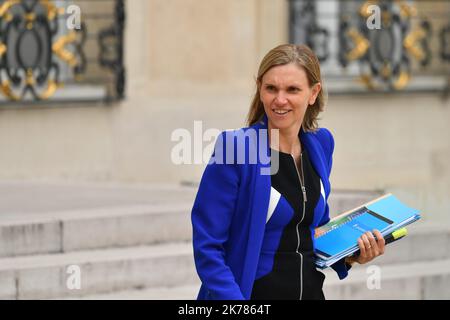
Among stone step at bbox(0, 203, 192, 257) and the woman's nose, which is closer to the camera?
the woman's nose

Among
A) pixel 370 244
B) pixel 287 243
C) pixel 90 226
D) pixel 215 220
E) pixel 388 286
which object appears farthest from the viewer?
pixel 388 286

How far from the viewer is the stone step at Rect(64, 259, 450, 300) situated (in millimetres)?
7005

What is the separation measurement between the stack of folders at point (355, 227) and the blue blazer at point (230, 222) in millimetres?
302

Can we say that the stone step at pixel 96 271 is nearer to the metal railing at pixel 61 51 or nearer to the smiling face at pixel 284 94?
the metal railing at pixel 61 51

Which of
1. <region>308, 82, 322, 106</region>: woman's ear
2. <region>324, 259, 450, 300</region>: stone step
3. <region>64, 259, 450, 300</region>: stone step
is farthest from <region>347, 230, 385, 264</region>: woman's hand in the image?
<region>324, 259, 450, 300</region>: stone step

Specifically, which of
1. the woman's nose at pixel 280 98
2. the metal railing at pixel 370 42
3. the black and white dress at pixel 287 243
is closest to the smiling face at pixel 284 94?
the woman's nose at pixel 280 98

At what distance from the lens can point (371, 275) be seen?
740 centimetres

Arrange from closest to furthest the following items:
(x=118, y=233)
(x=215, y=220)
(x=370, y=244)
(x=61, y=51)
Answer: (x=215, y=220) → (x=370, y=244) → (x=118, y=233) → (x=61, y=51)

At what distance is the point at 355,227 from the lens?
393 centimetres

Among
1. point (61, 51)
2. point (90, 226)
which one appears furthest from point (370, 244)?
point (61, 51)

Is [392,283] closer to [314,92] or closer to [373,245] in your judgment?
[373,245]

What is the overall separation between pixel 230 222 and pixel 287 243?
0.21m

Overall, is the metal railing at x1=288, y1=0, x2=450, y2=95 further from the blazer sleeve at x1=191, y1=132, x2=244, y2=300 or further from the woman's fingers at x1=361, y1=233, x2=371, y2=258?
the blazer sleeve at x1=191, y1=132, x2=244, y2=300

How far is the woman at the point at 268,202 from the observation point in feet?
11.9
